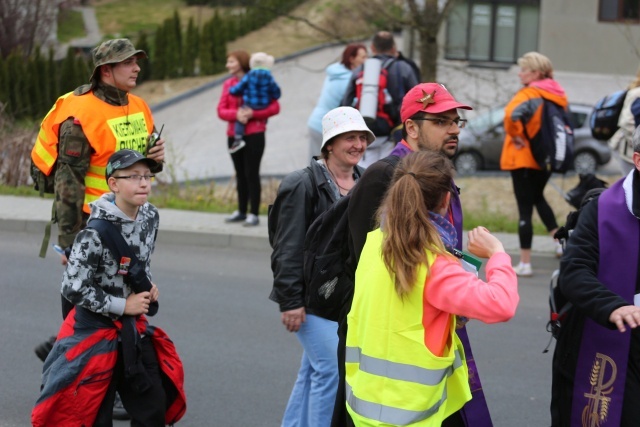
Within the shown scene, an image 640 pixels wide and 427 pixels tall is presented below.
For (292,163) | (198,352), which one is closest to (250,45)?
(292,163)

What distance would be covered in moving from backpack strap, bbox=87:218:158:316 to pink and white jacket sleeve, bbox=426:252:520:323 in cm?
183

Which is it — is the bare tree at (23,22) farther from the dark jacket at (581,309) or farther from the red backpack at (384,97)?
the dark jacket at (581,309)

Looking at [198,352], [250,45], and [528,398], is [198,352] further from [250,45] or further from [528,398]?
[250,45]

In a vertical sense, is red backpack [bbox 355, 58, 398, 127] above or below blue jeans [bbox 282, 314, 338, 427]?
above

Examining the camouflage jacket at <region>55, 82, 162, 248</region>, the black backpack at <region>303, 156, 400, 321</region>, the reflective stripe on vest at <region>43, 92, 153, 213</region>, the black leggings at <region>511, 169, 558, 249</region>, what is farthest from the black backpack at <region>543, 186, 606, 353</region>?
the black leggings at <region>511, 169, 558, 249</region>

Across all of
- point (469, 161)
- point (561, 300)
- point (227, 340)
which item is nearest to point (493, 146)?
point (469, 161)

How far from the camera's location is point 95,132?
229 inches

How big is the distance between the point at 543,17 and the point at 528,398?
25.6 metres

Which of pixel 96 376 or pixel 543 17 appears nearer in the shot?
pixel 96 376

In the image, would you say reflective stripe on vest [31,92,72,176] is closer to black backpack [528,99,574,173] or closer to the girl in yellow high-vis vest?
the girl in yellow high-vis vest

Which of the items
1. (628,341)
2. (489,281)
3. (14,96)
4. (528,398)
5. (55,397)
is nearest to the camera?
(489,281)

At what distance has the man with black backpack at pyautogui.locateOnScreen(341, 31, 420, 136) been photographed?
10.2m

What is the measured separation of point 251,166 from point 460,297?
26.6 ft

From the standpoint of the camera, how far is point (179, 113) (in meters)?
29.0
